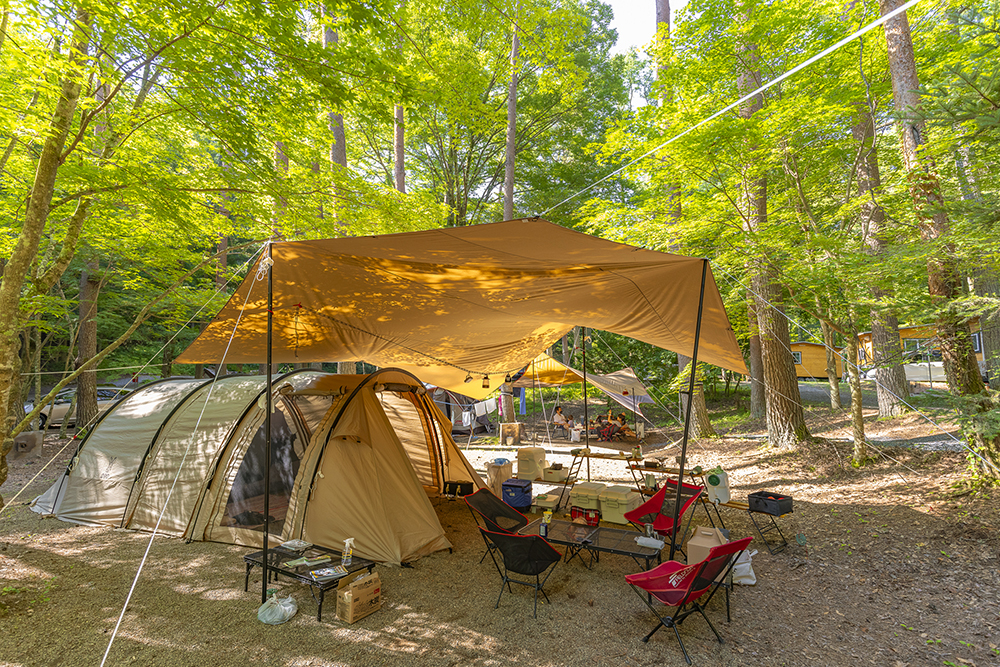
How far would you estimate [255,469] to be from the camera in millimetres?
5195

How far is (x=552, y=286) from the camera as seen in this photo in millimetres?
4309

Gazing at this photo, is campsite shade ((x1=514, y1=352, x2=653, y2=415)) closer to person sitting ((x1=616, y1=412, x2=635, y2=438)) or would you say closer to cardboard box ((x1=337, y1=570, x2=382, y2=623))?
person sitting ((x1=616, y1=412, x2=635, y2=438))

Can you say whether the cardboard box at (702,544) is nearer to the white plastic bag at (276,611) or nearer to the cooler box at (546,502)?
the cooler box at (546,502)

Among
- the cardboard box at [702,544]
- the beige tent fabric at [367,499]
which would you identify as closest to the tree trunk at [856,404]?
the cardboard box at [702,544]

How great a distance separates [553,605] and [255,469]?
3438 mm

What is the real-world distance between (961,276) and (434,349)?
5769mm

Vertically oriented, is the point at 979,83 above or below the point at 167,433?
above

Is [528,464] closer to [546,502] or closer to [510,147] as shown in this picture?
[546,502]

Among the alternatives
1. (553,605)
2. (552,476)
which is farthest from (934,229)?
(552,476)

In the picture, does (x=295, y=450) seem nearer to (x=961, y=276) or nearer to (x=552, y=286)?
(x=552, y=286)

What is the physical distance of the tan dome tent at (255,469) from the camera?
4719mm

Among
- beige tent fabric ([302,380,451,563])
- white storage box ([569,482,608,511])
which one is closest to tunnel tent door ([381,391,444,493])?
beige tent fabric ([302,380,451,563])

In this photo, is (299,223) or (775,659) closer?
(775,659)

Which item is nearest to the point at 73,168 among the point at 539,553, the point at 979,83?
the point at 539,553
